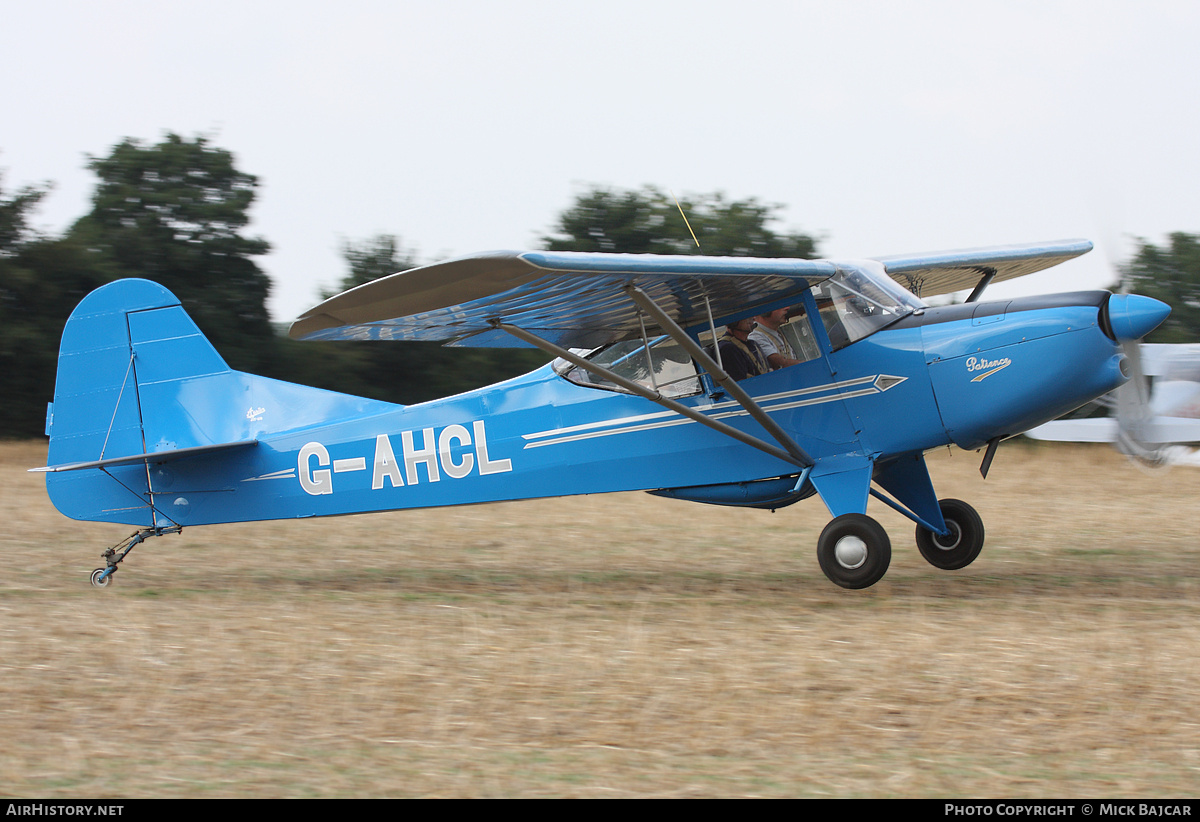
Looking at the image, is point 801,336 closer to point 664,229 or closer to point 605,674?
point 605,674

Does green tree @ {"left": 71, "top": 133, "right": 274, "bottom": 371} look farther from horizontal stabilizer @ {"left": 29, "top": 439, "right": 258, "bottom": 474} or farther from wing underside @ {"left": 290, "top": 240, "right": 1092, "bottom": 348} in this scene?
wing underside @ {"left": 290, "top": 240, "right": 1092, "bottom": 348}

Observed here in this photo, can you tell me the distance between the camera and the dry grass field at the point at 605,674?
369 centimetres

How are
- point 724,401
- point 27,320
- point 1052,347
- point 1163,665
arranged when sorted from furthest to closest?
point 27,320 → point 724,401 → point 1052,347 → point 1163,665

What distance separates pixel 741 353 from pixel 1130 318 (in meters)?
2.62

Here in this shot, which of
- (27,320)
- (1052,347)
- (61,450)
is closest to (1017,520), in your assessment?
(1052,347)

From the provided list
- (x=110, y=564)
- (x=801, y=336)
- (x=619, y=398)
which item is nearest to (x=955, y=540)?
(x=801, y=336)

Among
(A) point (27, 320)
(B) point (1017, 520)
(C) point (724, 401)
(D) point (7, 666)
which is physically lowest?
(B) point (1017, 520)

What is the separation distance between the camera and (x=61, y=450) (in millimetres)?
8625

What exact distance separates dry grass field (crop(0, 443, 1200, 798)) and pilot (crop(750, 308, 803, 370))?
5.62ft

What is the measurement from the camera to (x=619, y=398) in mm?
7961

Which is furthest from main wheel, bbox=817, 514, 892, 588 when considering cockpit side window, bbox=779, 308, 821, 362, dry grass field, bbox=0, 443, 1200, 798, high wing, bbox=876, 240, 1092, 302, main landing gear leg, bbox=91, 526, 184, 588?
main landing gear leg, bbox=91, 526, 184, 588

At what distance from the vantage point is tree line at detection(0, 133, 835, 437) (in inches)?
1015

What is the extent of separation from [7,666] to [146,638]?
0.82 m
